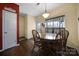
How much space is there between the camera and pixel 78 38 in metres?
2.30

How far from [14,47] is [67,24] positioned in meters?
1.30

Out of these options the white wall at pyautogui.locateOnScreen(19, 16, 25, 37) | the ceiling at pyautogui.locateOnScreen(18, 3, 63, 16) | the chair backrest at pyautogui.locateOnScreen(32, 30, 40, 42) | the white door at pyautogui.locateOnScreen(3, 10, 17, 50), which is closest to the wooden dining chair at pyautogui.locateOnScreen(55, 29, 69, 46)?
the chair backrest at pyautogui.locateOnScreen(32, 30, 40, 42)

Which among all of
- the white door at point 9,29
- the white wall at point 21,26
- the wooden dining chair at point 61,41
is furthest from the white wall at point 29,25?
the wooden dining chair at point 61,41

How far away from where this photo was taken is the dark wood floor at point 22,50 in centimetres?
233

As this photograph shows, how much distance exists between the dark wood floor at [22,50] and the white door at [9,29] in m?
0.13

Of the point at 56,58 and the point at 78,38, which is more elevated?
the point at 78,38

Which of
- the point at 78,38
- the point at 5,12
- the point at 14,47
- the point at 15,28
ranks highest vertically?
the point at 5,12

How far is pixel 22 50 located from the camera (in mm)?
2406

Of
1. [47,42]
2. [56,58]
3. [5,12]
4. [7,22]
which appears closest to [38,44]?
[47,42]

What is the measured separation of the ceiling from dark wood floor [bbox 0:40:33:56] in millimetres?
665

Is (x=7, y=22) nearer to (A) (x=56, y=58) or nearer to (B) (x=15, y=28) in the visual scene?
(B) (x=15, y=28)

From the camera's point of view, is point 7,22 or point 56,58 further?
point 7,22

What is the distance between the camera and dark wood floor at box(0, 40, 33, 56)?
233 centimetres

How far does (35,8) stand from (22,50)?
1.00 metres
